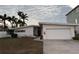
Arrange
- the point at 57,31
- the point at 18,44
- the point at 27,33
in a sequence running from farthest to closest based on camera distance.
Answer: the point at 57,31, the point at 27,33, the point at 18,44

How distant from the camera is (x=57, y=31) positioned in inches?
501

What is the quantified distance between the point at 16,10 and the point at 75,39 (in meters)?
4.40

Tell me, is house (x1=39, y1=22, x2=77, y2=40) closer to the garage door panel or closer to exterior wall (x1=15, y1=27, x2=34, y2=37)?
the garage door panel

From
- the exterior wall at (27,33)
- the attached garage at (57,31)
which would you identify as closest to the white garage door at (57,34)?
the attached garage at (57,31)

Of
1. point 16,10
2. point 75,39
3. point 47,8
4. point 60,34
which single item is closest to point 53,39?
point 60,34

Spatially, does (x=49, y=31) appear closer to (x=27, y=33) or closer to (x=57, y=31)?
(x=57, y=31)

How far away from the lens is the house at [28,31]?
10.8 meters

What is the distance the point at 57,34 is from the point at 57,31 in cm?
53

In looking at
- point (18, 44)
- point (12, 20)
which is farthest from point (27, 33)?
point (12, 20)

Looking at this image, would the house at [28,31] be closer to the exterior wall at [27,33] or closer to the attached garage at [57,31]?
the exterior wall at [27,33]

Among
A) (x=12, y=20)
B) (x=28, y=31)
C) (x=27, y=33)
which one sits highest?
(x=12, y=20)

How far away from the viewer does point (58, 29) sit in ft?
41.2

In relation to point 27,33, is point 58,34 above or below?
below

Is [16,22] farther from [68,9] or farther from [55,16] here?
[68,9]
